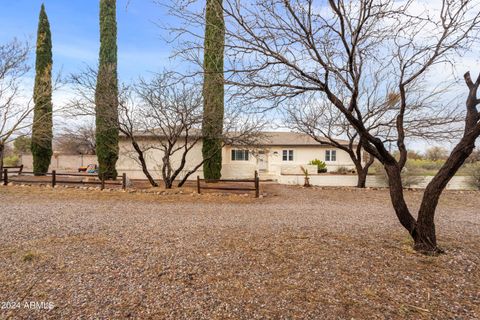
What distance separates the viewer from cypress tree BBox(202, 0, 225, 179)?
4.50 metres

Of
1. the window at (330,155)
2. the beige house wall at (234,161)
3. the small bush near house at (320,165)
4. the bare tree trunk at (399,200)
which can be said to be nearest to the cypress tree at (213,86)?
the beige house wall at (234,161)

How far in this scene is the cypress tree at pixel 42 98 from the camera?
49.7ft

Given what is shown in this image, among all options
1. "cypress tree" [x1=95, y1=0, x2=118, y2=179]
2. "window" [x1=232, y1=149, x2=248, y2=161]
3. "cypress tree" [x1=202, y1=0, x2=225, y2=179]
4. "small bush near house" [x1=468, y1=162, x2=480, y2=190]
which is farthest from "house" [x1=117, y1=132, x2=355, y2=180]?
"small bush near house" [x1=468, y1=162, x2=480, y2=190]

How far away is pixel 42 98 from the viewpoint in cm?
1552

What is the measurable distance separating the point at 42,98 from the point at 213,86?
487 inches

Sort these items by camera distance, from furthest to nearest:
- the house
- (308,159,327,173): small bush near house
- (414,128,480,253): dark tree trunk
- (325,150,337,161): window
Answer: (325,150,337,161): window, (308,159,327,173): small bush near house, the house, (414,128,480,253): dark tree trunk

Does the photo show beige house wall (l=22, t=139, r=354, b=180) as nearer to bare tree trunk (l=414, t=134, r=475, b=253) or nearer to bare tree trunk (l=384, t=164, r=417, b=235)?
bare tree trunk (l=384, t=164, r=417, b=235)

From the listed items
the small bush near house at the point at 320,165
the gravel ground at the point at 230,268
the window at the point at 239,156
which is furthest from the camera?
the small bush near house at the point at 320,165

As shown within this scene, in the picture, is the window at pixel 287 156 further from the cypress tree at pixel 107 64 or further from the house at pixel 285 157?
the cypress tree at pixel 107 64

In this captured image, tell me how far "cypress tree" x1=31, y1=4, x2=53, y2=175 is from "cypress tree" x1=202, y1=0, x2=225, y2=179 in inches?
357

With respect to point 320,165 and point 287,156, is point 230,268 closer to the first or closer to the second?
point 320,165

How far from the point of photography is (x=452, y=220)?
7.51 metres

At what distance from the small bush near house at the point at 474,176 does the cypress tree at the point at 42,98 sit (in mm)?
23214

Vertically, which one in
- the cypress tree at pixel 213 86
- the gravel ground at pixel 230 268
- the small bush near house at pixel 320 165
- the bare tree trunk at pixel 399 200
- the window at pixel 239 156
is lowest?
the gravel ground at pixel 230 268
